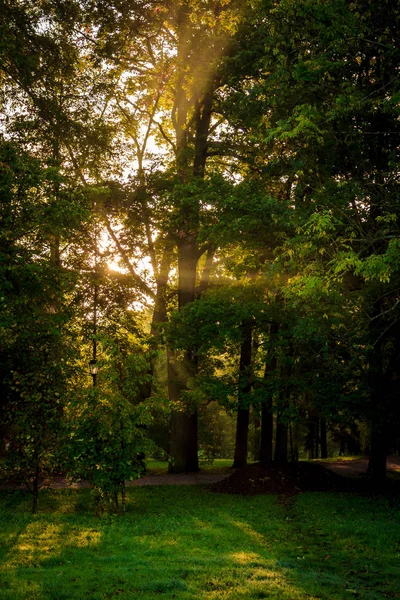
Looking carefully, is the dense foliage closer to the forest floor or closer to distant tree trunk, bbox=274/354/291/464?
distant tree trunk, bbox=274/354/291/464

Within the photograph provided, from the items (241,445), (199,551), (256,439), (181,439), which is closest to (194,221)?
(181,439)

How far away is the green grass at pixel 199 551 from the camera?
711cm

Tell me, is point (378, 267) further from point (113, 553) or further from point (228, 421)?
point (228, 421)

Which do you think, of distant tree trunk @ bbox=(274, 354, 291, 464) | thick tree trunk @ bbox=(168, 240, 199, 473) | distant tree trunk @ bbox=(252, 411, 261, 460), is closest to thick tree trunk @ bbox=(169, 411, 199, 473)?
thick tree trunk @ bbox=(168, 240, 199, 473)

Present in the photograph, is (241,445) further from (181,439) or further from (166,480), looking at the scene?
(166,480)

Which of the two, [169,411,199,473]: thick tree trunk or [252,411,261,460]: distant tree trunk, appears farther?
[252,411,261,460]: distant tree trunk

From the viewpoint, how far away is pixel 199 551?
30.4ft

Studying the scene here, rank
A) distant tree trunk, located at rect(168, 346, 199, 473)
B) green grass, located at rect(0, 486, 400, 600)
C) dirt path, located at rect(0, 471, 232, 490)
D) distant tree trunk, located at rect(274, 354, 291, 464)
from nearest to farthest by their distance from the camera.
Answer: green grass, located at rect(0, 486, 400, 600) → distant tree trunk, located at rect(274, 354, 291, 464) → dirt path, located at rect(0, 471, 232, 490) → distant tree trunk, located at rect(168, 346, 199, 473)

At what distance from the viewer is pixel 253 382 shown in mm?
19000

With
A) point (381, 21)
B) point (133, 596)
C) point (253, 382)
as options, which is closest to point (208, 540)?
point (133, 596)

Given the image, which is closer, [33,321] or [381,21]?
→ [381,21]

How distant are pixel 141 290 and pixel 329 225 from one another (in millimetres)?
15565

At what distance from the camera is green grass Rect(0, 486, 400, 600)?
7113 millimetres

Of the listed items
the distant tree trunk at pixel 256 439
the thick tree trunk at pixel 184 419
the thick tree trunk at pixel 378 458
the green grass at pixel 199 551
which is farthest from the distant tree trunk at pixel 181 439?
the distant tree trunk at pixel 256 439
